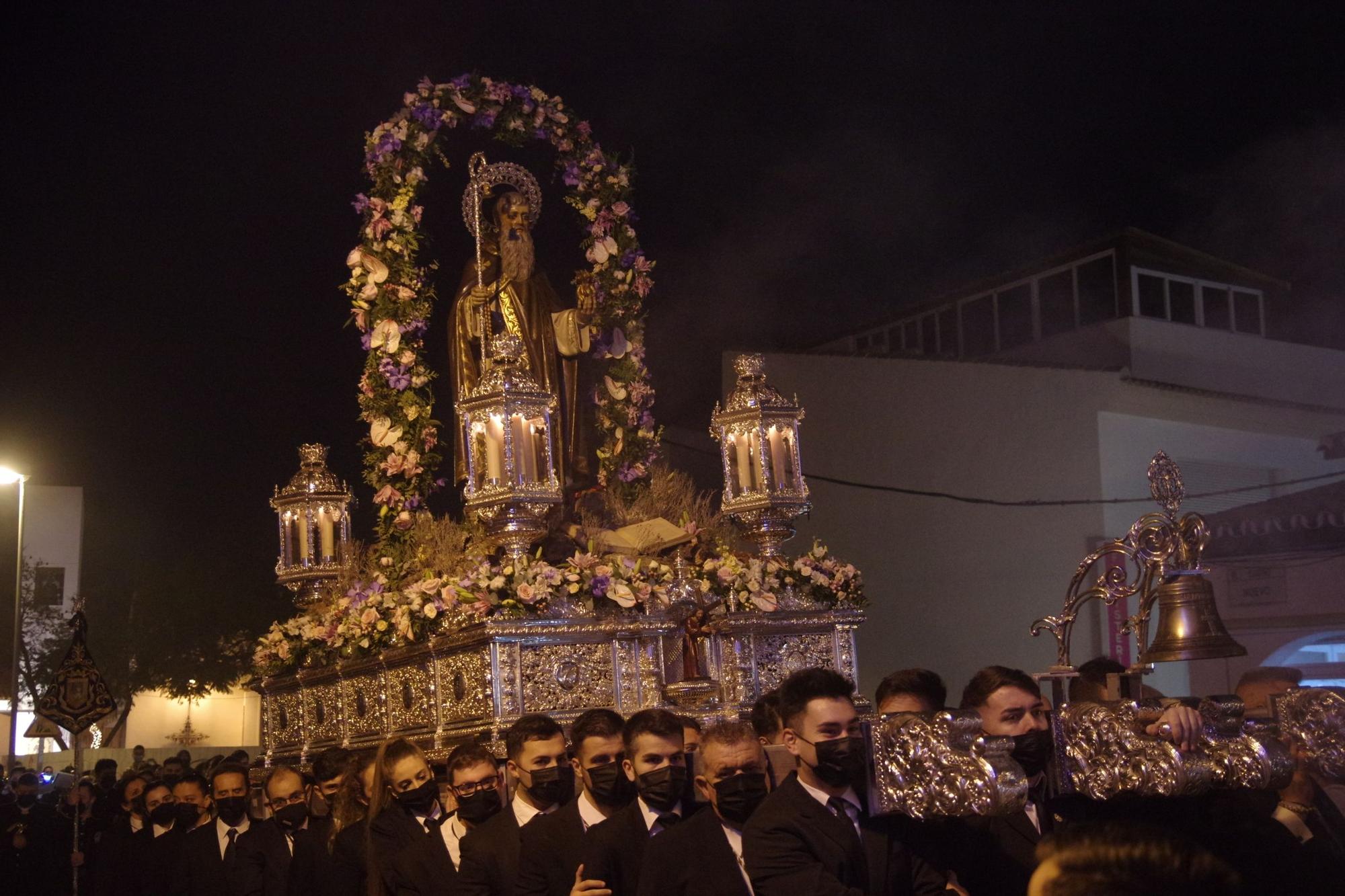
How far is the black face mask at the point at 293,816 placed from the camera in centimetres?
798

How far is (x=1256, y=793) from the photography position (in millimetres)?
4605

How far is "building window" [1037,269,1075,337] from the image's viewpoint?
2097 centimetres

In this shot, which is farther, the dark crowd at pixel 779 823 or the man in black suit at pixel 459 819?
the man in black suit at pixel 459 819

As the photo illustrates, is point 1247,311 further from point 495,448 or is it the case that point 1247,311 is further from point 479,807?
point 479,807

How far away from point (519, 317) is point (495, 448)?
189 centimetres

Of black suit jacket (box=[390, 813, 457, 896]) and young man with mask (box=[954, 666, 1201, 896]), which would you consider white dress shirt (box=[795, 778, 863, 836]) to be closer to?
young man with mask (box=[954, 666, 1201, 896])

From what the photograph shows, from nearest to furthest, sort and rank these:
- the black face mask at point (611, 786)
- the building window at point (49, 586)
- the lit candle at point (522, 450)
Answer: the black face mask at point (611, 786) < the lit candle at point (522, 450) < the building window at point (49, 586)

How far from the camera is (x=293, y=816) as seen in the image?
798 cm

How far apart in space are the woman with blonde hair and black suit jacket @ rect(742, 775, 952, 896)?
2.58 meters

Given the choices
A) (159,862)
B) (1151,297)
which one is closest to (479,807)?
(159,862)

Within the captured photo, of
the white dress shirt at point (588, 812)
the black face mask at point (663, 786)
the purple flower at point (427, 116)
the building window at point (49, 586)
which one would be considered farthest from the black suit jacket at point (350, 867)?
the building window at point (49, 586)

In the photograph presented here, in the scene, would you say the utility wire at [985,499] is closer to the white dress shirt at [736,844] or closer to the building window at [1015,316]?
the building window at [1015,316]

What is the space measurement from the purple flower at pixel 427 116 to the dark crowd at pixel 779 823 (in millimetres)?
5405

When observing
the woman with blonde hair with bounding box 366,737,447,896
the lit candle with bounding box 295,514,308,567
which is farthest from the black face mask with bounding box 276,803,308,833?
the lit candle with bounding box 295,514,308,567
